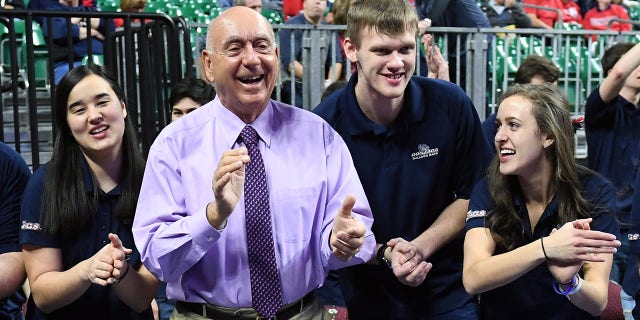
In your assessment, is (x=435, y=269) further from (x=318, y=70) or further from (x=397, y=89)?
(x=318, y=70)

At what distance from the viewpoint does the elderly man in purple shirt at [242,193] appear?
11.1 feet

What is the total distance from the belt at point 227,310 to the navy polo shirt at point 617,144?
3722mm

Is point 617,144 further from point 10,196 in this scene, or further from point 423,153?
point 10,196

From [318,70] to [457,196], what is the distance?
4.65m

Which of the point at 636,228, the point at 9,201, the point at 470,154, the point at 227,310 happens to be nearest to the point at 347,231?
the point at 227,310

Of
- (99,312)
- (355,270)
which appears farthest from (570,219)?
(99,312)

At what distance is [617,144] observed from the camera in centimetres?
680

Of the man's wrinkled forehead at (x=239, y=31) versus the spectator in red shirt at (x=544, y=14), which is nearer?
the man's wrinkled forehead at (x=239, y=31)

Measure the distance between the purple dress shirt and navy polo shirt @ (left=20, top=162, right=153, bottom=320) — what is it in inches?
23.8

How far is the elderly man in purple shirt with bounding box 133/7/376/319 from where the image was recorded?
3373 millimetres

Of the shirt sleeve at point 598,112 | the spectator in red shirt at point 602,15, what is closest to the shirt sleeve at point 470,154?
the shirt sleeve at point 598,112

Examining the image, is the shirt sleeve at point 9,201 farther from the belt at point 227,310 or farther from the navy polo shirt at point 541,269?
the navy polo shirt at point 541,269

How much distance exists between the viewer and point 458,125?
4.25 meters

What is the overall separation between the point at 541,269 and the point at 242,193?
134cm
